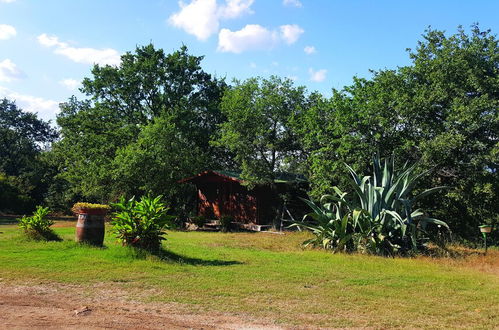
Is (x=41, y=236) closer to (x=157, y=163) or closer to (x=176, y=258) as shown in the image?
(x=176, y=258)

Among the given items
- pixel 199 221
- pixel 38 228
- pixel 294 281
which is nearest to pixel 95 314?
pixel 294 281

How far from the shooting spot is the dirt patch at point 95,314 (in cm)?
463

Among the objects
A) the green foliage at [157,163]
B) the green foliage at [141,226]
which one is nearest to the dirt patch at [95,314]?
the green foliage at [141,226]

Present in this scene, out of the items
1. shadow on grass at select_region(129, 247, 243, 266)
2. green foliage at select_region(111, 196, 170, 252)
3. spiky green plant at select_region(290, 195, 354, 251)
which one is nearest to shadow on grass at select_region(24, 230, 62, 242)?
green foliage at select_region(111, 196, 170, 252)

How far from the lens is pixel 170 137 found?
977 inches

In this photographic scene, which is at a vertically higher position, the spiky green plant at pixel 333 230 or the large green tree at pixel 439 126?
the large green tree at pixel 439 126

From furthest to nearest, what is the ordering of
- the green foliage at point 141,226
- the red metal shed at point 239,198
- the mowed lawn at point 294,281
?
the red metal shed at point 239,198, the green foliage at point 141,226, the mowed lawn at point 294,281

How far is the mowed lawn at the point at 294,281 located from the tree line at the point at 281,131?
5.41 metres

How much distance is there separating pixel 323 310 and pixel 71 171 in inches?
986

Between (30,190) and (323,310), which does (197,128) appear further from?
(323,310)

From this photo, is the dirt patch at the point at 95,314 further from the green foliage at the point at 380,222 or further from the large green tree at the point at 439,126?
the large green tree at the point at 439,126

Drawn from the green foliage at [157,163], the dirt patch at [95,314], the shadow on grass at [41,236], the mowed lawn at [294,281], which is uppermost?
the green foliage at [157,163]

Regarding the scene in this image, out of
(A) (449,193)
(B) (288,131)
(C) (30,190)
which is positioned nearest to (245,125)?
(B) (288,131)

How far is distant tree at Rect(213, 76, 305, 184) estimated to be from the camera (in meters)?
21.9
